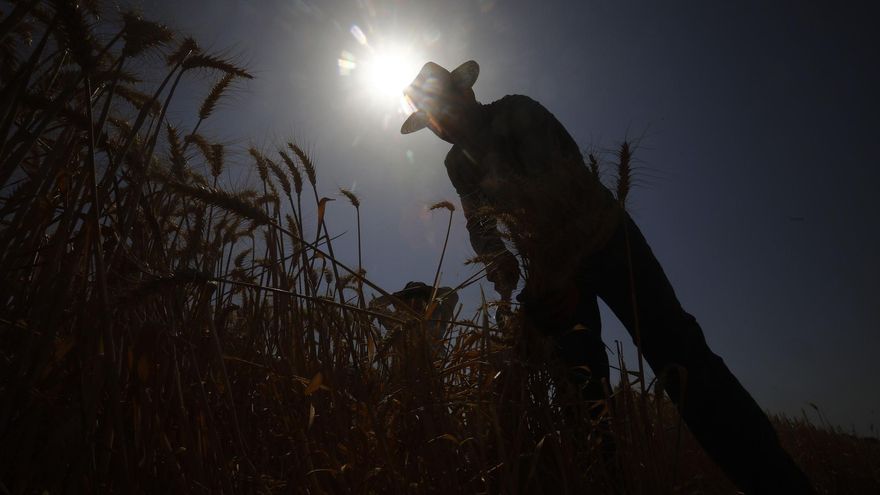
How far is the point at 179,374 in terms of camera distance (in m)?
→ 1.17

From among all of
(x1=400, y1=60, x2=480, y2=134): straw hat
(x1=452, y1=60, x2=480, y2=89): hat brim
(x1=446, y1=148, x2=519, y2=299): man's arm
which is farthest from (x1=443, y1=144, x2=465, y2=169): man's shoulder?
(x1=452, y1=60, x2=480, y2=89): hat brim

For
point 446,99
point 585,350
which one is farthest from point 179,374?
point 446,99

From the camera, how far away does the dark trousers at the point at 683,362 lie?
58.4 inches

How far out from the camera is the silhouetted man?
1306mm

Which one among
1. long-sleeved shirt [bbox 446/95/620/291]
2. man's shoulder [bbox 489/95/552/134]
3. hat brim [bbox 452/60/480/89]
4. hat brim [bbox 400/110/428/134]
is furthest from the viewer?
hat brim [bbox 400/110/428/134]

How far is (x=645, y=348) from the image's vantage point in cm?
180

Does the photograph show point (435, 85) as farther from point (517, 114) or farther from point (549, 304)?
point (549, 304)

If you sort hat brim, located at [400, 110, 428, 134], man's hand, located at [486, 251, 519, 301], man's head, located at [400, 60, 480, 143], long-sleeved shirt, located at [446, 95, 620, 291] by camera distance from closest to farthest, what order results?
long-sleeved shirt, located at [446, 95, 620, 291]
man's hand, located at [486, 251, 519, 301]
man's head, located at [400, 60, 480, 143]
hat brim, located at [400, 110, 428, 134]

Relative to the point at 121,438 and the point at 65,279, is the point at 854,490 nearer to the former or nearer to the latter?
the point at 121,438

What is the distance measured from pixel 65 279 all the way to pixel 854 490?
3228mm

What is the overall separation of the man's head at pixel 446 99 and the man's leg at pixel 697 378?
1.15 metres

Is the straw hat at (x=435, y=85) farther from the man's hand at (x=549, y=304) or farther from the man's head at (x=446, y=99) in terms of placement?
the man's hand at (x=549, y=304)

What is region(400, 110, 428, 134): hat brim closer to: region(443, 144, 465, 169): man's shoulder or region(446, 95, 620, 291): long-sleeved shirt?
region(443, 144, 465, 169): man's shoulder

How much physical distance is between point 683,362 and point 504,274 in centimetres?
82
